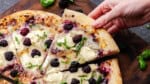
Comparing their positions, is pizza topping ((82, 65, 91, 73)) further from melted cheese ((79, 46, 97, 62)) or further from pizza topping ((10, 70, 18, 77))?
pizza topping ((10, 70, 18, 77))

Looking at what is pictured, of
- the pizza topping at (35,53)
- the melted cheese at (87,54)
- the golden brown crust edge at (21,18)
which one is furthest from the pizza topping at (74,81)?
the golden brown crust edge at (21,18)

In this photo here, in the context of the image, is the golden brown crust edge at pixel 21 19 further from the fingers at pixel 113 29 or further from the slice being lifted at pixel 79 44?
the fingers at pixel 113 29

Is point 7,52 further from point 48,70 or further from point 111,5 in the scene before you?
point 111,5

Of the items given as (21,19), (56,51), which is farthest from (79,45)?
(21,19)

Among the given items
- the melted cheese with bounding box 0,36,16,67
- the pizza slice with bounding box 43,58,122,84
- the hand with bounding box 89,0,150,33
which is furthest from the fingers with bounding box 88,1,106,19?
the melted cheese with bounding box 0,36,16,67

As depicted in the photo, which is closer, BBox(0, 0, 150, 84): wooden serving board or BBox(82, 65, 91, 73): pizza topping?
BBox(82, 65, 91, 73): pizza topping

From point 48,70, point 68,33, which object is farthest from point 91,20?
point 48,70
